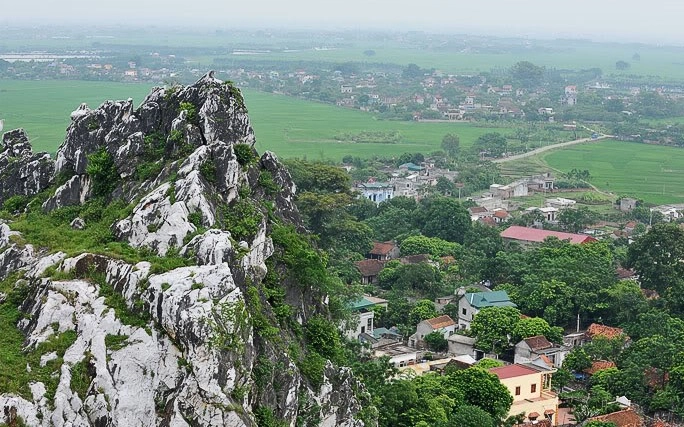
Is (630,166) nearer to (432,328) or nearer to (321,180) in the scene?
(321,180)

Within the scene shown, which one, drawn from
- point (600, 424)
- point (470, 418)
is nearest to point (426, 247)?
point (600, 424)

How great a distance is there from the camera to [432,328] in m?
26.6

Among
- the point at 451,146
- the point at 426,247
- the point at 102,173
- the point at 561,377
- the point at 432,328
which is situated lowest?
the point at 451,146

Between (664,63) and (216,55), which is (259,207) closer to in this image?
(216,55)

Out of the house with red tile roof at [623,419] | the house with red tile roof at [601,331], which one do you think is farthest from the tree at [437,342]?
the house with red tile roof at [623,419]

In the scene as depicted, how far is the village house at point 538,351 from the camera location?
2450cm

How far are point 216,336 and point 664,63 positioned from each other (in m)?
166

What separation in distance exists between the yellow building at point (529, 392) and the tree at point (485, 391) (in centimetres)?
62

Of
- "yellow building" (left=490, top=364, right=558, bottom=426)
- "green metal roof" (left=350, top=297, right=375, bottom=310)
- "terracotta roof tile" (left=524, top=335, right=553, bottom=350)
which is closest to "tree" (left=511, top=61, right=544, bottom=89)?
"green metal roof" (left=350, top=297, right=375, bottom=310)

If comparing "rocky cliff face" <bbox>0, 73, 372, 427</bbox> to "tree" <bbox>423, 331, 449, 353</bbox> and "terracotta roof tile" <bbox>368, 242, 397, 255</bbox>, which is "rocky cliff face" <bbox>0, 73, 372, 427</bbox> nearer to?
"tree" <bbox>423, 331, 449, 353</bbox>

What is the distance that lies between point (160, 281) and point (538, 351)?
15.1 meters

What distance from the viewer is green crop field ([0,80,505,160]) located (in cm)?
6212

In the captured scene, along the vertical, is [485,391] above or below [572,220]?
above

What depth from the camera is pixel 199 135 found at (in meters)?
14.6
